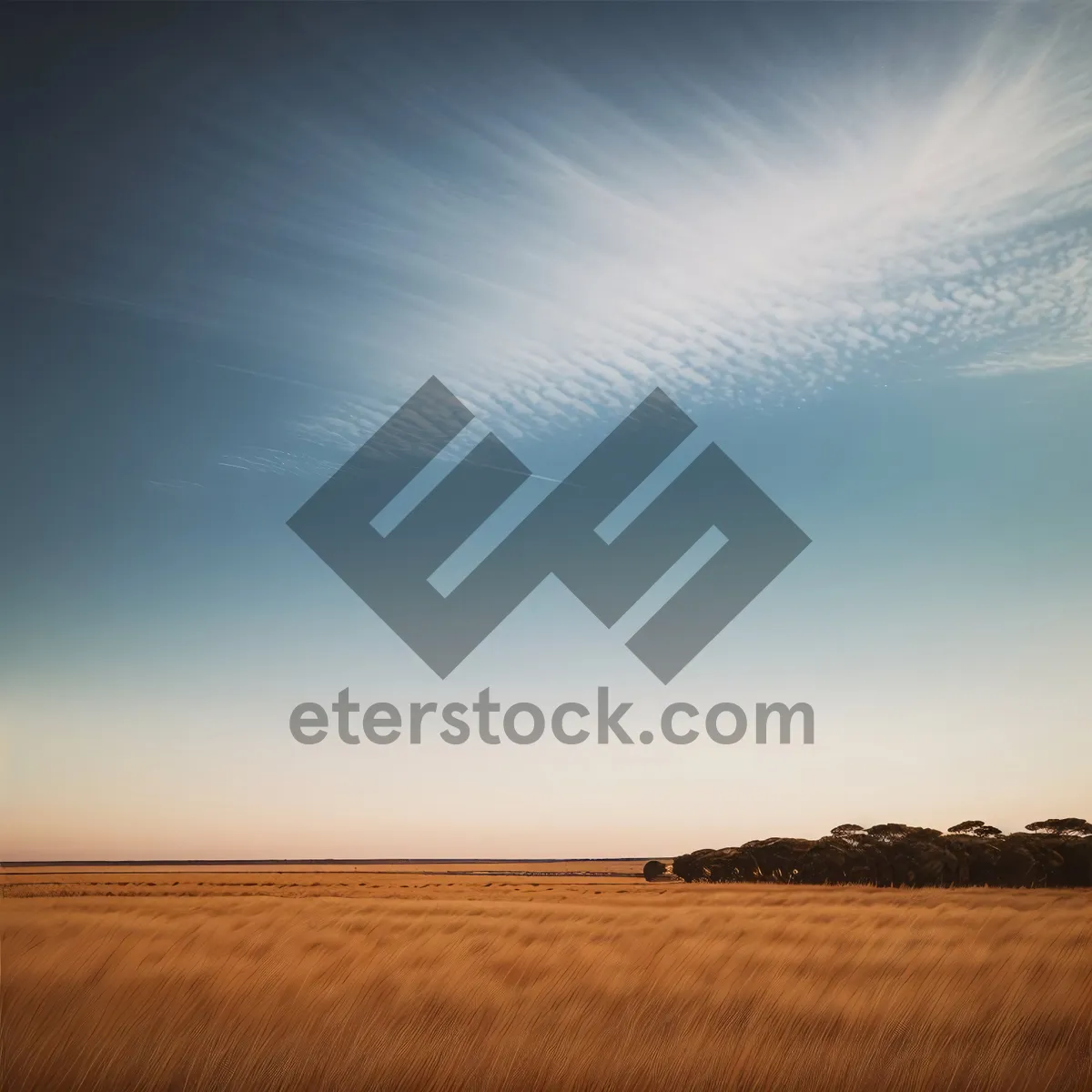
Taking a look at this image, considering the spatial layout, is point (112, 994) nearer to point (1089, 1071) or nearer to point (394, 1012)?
point (394, 1012)

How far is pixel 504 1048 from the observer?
7.28 m

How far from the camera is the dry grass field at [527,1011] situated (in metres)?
6.96

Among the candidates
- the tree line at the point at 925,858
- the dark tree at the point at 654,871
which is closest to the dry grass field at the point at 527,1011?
the tree line at the point at 925,858

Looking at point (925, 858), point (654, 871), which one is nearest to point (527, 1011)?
point (925, 858)

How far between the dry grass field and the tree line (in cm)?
2342

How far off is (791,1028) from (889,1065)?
0.85 metres

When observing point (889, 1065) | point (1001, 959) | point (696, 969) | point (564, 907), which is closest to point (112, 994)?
point (696, 969)

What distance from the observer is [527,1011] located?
26.0 ft

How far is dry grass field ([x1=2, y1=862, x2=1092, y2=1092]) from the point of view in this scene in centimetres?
696

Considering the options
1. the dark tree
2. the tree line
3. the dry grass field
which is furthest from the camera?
the dark tree

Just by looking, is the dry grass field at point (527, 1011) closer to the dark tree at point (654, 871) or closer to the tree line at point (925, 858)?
the tree line at point (925, 858)

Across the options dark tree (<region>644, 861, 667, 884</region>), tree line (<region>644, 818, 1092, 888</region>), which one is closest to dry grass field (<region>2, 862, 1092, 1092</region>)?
tree line (<region>644, 818, 1092, 888</region>)

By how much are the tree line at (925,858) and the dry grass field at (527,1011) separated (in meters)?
23.4

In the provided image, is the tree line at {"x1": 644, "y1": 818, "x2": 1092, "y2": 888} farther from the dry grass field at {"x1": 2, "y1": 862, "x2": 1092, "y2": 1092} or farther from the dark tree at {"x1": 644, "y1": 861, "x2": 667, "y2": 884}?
the dry grass field at {"x1": 2, "y1": 862, "x2": 1092, "y2": 1092}
